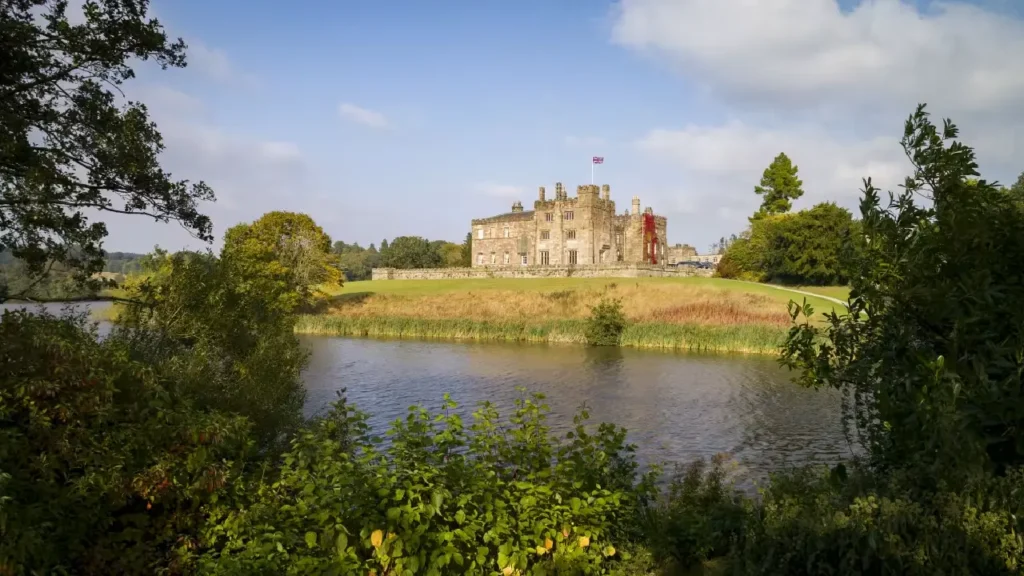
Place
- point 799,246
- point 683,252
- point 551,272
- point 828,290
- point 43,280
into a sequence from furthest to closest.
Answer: point 683,252 < point 551,272 < point 799,246 < point 828,290 < point 43,280

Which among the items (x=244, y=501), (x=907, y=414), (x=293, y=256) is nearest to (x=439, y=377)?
(x=244, y=501)

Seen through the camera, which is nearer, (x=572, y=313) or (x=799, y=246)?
(x=572, y=313)

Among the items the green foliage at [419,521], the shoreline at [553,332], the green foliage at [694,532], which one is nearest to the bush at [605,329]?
the shoreline at [553,332]

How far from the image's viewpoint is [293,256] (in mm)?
54156

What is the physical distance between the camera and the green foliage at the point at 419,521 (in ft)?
18.6

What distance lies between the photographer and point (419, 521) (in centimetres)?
581

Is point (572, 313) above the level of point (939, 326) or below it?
below

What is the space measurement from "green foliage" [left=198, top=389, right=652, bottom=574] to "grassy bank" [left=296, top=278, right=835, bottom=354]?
89.2 feet

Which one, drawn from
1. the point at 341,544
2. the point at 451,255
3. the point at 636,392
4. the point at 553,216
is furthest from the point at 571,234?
the point at 341,544

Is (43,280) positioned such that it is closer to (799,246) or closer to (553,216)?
(799,246)

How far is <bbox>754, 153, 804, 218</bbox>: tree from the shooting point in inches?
2975

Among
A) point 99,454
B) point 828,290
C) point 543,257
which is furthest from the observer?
point 543,257

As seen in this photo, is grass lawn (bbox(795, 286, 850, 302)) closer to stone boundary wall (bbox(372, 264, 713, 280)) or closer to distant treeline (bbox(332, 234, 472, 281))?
stone boundary wall (bbox(372, 264, 713, 280))

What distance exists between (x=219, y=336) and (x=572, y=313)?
39.0 m
